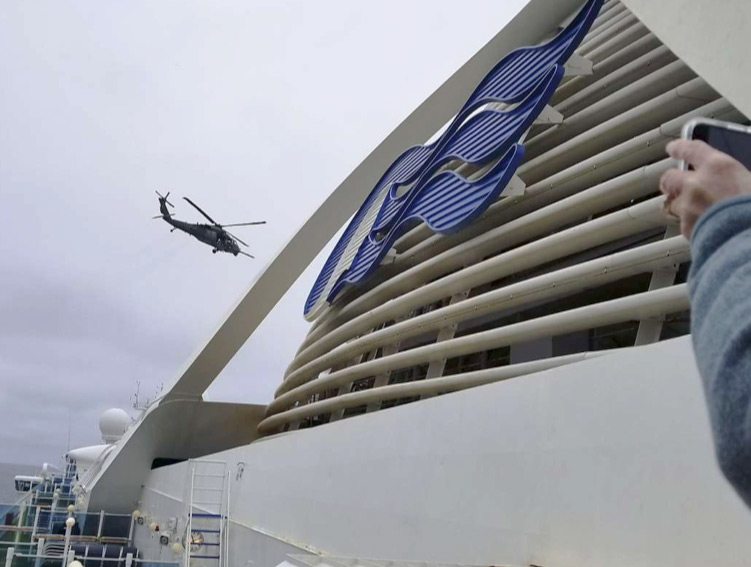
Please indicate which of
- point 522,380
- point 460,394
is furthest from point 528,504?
point 460,394

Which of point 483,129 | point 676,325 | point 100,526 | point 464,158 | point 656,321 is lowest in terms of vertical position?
point 100,526

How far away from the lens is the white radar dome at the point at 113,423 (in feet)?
Result: 110

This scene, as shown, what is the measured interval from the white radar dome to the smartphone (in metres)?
35.1

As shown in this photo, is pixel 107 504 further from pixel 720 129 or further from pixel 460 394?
pixel 720 129

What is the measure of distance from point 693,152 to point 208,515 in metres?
10.5

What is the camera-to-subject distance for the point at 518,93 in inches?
321

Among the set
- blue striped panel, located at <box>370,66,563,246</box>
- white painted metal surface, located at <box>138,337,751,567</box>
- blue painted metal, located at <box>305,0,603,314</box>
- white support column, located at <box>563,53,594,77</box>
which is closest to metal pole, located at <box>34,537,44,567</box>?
blue painted metal, located at <box>305,0,603,314</box>

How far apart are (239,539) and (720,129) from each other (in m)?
9.06

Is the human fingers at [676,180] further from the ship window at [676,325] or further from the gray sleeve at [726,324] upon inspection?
the ship window at [676,325]

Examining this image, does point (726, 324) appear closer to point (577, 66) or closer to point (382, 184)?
point (577, 66)

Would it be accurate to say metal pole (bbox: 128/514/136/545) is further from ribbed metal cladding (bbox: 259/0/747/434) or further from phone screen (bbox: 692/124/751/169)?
phone screen (bbox: 692/124/751/169)

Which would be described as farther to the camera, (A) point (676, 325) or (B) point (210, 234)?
Result: (B) point (210, 234)

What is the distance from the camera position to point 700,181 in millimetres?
893

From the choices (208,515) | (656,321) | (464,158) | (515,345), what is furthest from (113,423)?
(656,321)
